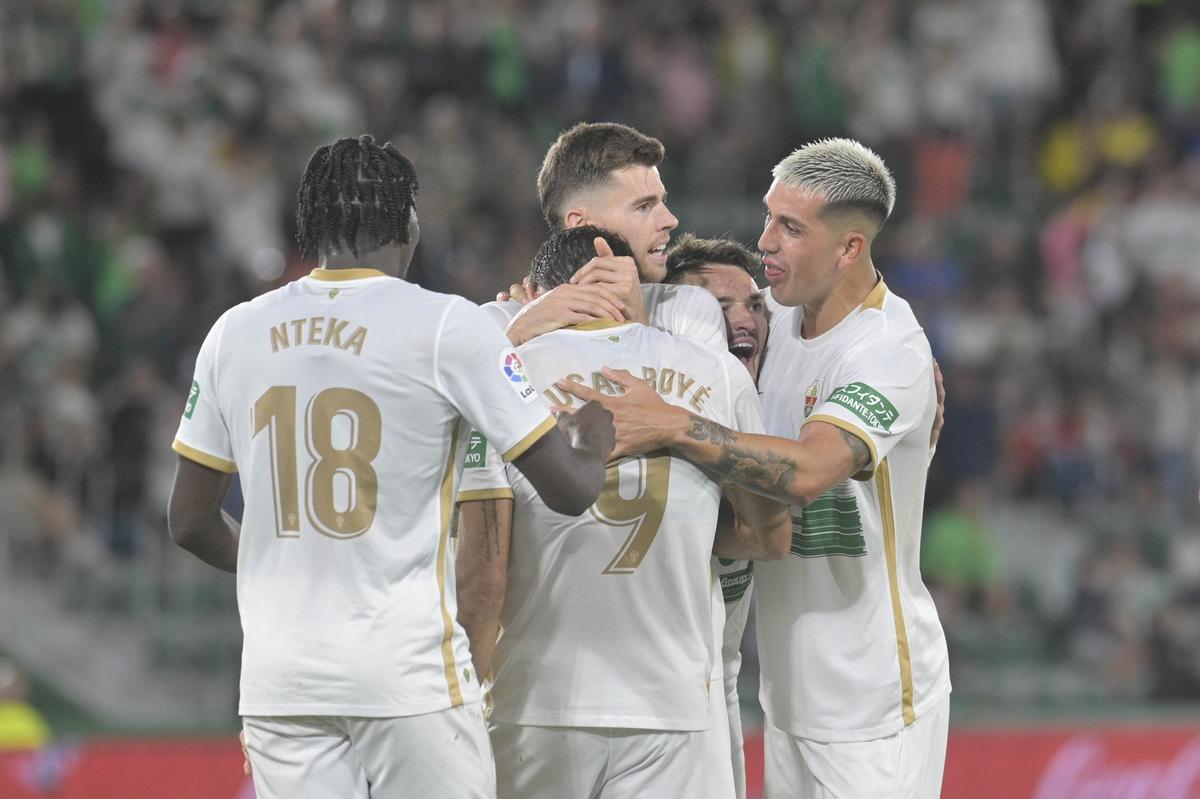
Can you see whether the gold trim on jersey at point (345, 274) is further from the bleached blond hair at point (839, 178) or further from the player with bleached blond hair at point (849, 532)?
the bleached blond hair at point (839, 178)

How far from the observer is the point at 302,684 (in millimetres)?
3506

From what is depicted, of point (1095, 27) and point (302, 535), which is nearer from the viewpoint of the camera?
point (302, 535)

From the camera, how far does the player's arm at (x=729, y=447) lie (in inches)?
156


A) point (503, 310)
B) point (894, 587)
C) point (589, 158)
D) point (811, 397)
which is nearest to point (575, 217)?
point (589, 158)

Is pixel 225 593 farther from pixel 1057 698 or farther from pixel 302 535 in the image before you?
pixel 302 535

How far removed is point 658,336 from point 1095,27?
11769 mm

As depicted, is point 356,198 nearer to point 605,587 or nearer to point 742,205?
point 605,587

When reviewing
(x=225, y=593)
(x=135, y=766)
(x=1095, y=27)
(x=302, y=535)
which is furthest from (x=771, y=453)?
(x=1095, y=27)

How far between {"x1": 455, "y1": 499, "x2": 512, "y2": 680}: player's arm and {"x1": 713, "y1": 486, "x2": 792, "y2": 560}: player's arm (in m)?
0.65

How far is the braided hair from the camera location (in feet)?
12.0

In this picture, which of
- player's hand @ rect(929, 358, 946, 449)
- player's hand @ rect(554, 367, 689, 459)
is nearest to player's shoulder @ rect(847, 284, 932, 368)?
player's hand @ rect(929, 358, 946, 449)

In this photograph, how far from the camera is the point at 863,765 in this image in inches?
177

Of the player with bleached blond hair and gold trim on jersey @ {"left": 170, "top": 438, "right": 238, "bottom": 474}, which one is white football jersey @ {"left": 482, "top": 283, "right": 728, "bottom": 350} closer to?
the player with bleached blond hair

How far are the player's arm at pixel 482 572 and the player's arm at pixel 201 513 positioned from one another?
57 centimetres
